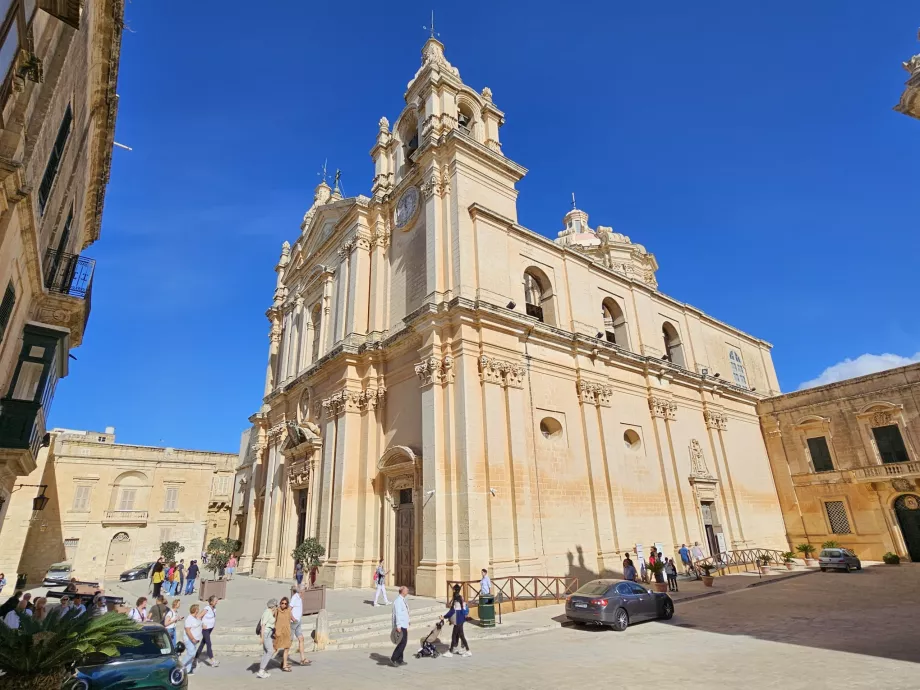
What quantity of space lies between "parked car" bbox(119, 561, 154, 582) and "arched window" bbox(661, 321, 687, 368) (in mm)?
31456

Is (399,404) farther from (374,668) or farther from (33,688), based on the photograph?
(33,688)

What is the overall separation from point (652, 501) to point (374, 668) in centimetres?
1549

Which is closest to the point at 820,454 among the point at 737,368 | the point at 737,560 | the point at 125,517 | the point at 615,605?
the point at 737,368

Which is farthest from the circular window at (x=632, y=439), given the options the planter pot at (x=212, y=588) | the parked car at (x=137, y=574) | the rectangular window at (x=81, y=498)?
the rectangular window at (x=81, y=498)

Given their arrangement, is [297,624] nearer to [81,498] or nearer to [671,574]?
[671,574]

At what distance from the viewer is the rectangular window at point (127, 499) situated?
3184 cm

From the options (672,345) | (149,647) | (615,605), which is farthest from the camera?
(672,345)

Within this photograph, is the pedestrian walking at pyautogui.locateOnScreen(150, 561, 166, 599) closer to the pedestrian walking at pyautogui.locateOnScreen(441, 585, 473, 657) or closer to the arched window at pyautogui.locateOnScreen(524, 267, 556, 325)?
the pedestrian walking at pyautogui.locateOnScreen(441, 585, 473, 657)

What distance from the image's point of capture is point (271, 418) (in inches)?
1103

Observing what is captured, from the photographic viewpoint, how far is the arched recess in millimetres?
16609

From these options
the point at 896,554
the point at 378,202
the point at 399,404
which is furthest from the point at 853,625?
the point at 378,202

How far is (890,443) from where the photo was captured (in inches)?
1008

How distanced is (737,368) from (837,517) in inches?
Answer: 390

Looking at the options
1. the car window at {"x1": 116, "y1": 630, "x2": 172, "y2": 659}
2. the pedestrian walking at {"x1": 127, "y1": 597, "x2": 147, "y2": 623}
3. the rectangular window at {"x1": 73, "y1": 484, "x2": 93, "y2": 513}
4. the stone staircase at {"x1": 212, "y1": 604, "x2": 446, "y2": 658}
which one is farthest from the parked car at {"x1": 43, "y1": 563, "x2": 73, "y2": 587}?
the car window at {"x1": 116, "y1": 630, "x2": 172, "y2": 659}
